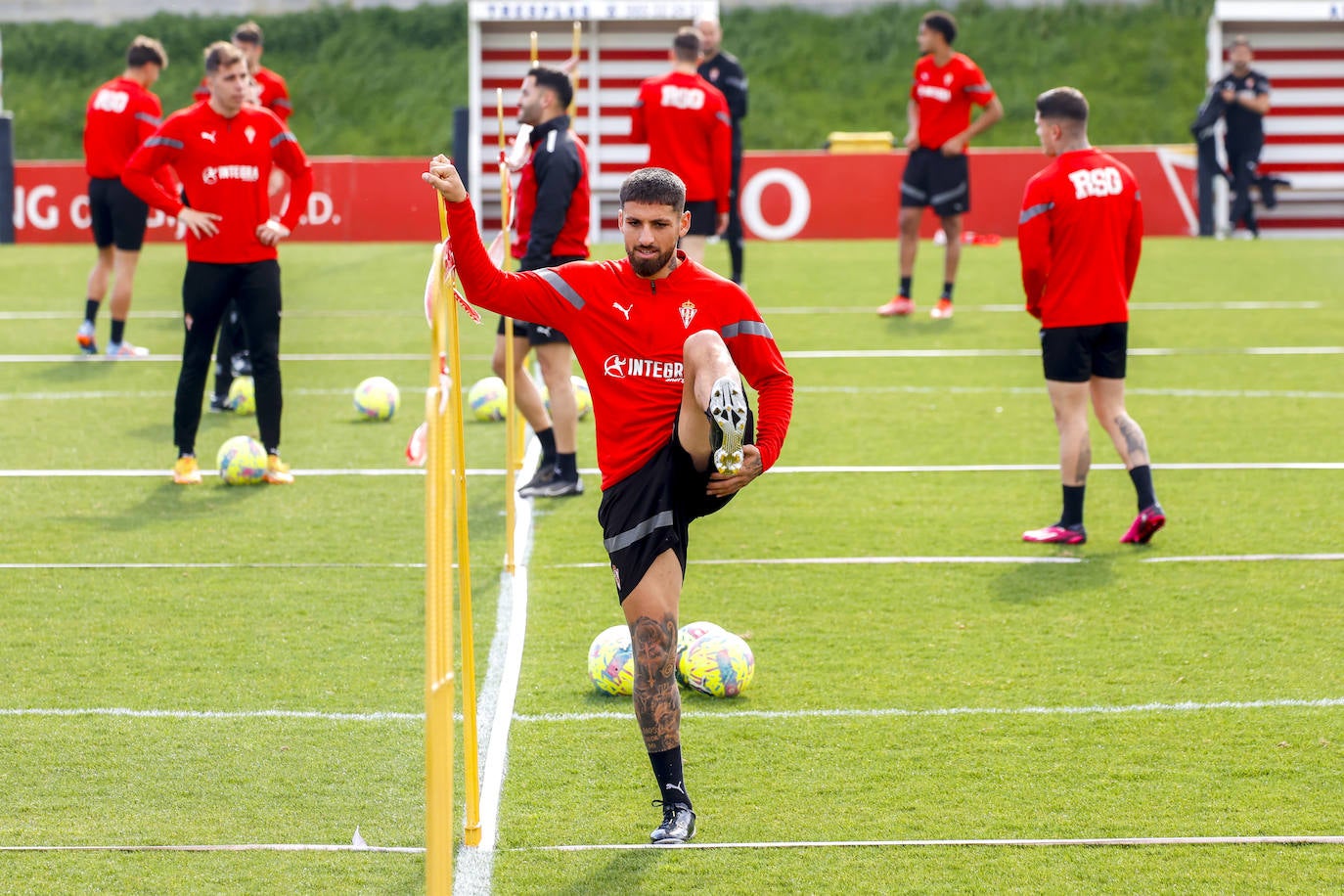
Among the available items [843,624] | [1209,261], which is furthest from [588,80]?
[843,624]

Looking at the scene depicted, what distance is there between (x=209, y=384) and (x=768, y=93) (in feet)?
79.0

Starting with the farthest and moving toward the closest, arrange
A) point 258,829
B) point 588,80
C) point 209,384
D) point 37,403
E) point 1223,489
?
point 588,80 → point 209,384 → point 37,403 → point 1223,489 → point 258,829

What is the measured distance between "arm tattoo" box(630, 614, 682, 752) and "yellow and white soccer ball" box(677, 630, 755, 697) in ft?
3.78

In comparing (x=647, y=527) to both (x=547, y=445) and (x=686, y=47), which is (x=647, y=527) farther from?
(x=686, y=47)

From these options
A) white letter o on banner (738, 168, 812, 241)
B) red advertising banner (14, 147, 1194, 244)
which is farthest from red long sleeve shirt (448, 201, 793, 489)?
white letter o on banner (738, 168, 812, 241)

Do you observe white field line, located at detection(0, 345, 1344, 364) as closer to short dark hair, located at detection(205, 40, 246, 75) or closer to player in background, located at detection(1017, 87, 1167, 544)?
short dark hair, located at detection(205, 40, 246, 75)

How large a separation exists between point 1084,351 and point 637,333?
372 centimetres

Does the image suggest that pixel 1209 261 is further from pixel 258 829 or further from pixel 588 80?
pixel 258 829

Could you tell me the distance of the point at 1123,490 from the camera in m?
9.04

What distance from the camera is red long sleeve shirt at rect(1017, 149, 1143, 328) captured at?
7.62 m

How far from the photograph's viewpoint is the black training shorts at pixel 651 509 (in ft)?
15.1

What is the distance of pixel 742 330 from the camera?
15.4 ft

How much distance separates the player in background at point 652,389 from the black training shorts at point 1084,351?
10.9 feet

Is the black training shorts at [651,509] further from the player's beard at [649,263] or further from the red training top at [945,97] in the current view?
the red training top at [945,97]
